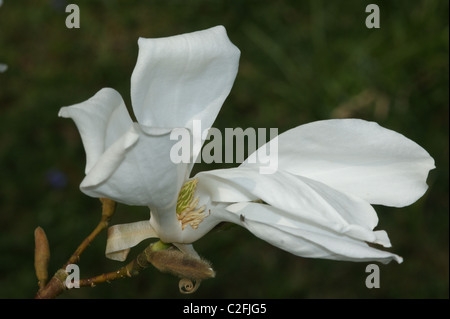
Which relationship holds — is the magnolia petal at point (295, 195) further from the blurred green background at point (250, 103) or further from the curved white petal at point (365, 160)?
the blurred green background at point (250, 103)

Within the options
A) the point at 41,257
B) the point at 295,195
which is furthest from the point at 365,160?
the point at 41,257

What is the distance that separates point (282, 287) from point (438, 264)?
56 cm

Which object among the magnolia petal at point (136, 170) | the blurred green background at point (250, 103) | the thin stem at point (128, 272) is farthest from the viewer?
the blurred green background at point (250, 103)

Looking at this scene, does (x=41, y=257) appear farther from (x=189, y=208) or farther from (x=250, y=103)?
Result: (x=250, y=103)

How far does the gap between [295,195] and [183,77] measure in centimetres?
25

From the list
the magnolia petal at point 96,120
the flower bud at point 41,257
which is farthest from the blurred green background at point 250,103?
the magnolia petal at point 96,120

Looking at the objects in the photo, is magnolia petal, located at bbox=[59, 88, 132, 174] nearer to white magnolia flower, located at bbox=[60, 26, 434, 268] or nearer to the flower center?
white magnolia flower, located at bbox=[60, 26, 434, 268]

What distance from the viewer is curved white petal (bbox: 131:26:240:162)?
929 millimetres

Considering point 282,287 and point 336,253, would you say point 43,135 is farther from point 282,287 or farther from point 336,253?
point 336,253

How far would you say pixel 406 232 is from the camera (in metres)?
2.20

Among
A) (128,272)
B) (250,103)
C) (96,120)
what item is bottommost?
(128,272)

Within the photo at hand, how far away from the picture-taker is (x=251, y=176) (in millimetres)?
912

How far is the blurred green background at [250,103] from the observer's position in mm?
2100

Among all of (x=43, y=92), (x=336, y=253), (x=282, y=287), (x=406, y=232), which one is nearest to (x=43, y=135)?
(x=43, y=92)
